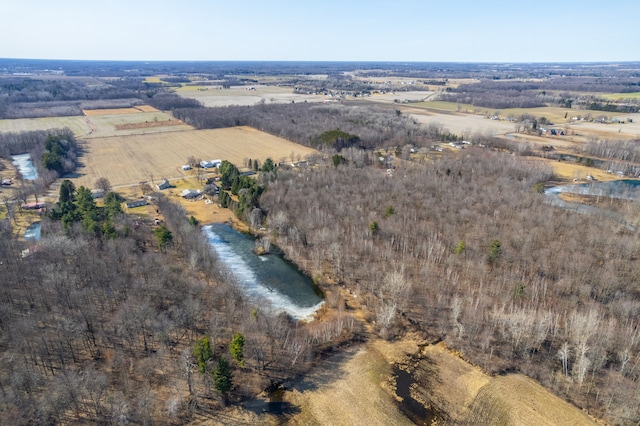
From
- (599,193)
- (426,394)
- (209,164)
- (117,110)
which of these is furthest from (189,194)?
(117,110)

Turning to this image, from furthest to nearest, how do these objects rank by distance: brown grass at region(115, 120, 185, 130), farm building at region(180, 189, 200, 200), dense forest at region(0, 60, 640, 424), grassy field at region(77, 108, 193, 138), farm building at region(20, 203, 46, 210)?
brown grass at region(115, 120, 185, 130) < grassy field at region(77, 108, 193, 138) < farm building at region(180, 189, 200, 200) < farm building at region(20, 203, 46, 210) < dense forest at region(0, 60, 640, 424)

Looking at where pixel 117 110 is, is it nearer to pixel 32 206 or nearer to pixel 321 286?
pixel 32 206

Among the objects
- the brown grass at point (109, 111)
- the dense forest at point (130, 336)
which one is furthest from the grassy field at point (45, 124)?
the dense forest at point (130, 336)

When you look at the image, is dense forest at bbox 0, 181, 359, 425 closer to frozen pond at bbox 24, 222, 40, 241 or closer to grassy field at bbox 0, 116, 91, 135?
frozen pond at bbox 24, 222, 40, 241

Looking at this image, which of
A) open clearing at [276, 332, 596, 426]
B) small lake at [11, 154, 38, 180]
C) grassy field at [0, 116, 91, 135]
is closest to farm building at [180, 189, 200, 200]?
small lake at [11, 154, 38, 180]

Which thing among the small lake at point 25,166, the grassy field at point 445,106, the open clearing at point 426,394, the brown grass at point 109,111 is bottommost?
the open clearing at point 426,394

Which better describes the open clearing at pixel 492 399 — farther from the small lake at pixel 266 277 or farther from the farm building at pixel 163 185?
the farm building at pixel 163 185

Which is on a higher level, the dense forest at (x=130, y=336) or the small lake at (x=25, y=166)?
the small lake at (x=25, y=166)

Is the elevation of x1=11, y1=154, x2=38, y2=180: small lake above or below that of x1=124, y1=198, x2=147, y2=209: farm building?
above
